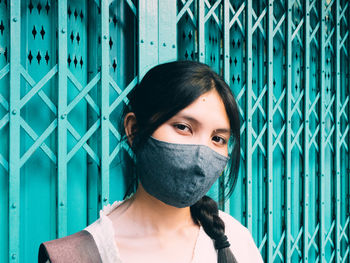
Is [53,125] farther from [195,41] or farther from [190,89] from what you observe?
[195,41]

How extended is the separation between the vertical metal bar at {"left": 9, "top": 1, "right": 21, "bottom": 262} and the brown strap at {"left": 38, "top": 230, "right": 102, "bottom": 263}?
1.96ft

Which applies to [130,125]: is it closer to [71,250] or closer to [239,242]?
[71,250]

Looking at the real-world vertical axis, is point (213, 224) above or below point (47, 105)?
below

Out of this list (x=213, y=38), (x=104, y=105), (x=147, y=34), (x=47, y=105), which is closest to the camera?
(x=47, y=105)

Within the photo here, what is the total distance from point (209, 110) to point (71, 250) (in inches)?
27.6

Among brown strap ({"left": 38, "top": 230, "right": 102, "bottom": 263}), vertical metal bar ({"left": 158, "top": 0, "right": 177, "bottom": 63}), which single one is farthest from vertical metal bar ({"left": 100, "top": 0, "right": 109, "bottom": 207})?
brown strap ({"left": 38, "top": 230, "right": 102, "bottom": 263})

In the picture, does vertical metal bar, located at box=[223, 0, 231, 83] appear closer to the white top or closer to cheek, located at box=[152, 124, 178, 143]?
the white top

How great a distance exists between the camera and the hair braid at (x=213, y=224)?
155 cm

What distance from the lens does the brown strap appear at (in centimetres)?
137

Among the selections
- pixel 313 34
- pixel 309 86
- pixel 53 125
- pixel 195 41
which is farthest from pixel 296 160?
pixel 53 125

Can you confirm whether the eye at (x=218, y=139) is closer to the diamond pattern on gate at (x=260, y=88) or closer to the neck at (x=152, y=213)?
the neck at (x=152, y=213)

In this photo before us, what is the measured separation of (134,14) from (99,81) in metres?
0.45

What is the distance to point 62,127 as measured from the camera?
79.9 inches

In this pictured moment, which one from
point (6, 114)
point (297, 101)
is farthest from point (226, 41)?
→ point (6, 114)
